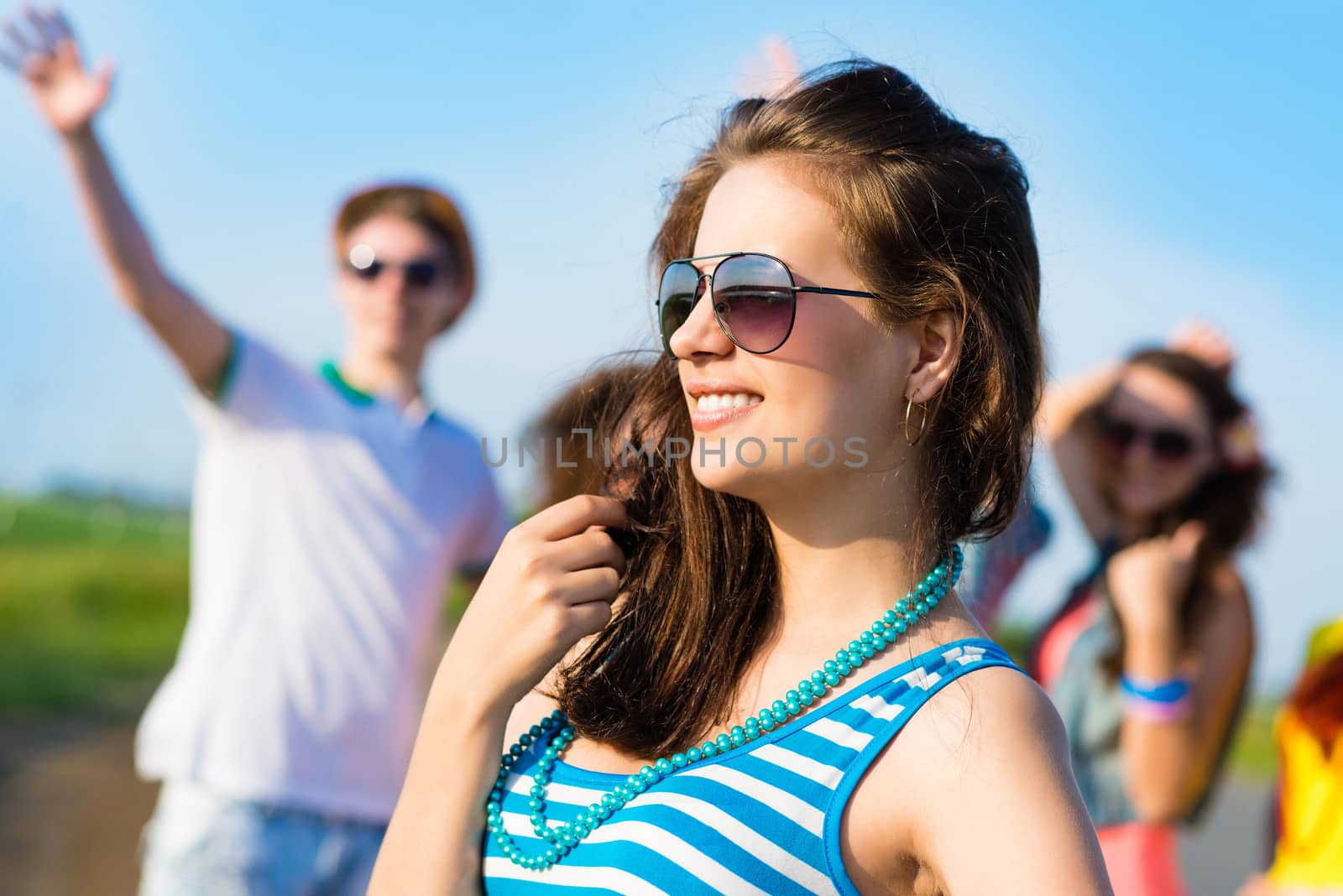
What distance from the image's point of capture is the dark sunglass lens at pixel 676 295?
1.54 metres

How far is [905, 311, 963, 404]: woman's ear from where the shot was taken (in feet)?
4.96

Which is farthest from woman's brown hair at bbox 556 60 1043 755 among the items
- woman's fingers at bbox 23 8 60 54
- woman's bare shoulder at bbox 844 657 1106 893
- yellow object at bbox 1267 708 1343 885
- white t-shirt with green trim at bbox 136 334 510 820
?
woman's fingers at bbox 23 8 60 54

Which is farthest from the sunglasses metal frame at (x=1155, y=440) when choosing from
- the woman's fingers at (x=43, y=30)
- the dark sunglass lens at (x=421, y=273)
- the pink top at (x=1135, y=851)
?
the woman's fingers at (x=43, y=30)

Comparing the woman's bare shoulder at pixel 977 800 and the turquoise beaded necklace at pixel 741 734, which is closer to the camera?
the woman's bare shoulder at pixel 977 800

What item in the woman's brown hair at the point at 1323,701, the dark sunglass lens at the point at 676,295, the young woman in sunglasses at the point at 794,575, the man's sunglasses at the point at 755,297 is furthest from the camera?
the woman's brown hair at the point at 1323,701

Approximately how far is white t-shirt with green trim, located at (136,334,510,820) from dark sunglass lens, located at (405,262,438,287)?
365 mm

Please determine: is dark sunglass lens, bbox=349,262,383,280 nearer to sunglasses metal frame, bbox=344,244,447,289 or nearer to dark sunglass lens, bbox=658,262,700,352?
sunglasses metal frame, bbox=344,244,447,289

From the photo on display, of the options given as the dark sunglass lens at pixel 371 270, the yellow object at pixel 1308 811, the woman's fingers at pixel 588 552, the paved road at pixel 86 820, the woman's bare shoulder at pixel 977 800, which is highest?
the dark sunglass lens at pixel 371 270

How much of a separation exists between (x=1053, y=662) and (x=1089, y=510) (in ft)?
2.39

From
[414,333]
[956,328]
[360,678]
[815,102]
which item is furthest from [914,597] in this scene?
[414,333]

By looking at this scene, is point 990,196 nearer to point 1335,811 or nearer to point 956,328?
point 956,328

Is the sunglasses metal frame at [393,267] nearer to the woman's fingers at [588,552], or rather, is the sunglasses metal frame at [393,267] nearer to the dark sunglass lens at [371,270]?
the dark sunglass lens at [371,270]

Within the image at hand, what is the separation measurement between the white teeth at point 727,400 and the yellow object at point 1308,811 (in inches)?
91.1

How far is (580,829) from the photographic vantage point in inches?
55.6
